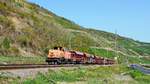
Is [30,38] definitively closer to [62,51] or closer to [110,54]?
[62,51]

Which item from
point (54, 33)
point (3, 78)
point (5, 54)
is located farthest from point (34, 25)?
point (3, 78)

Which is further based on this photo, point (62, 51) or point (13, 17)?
point (13, 17)

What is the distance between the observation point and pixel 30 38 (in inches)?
3280

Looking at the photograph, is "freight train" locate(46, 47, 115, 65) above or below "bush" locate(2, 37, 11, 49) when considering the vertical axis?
below

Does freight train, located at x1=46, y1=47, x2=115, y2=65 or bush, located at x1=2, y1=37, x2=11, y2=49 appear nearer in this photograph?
freight train, located at x1=46, y1=47, x2=115, y2=65

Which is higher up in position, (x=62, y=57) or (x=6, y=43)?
(x=6, y=43)

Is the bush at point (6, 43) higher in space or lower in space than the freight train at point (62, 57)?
higher

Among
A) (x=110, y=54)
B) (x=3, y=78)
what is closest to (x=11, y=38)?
(x=3, y=78)

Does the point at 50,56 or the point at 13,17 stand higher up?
the point at 13,17

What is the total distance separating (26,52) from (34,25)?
1874cm

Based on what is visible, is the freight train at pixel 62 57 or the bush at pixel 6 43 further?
the bush at pixel 6 43

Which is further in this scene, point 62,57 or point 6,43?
point 6,43

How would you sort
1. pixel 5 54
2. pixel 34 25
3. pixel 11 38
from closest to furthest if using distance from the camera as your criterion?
pixel 5 54
pixel 11 38
pixel 34 25

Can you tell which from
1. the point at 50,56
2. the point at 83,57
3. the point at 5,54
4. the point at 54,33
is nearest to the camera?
the point at 50,56
